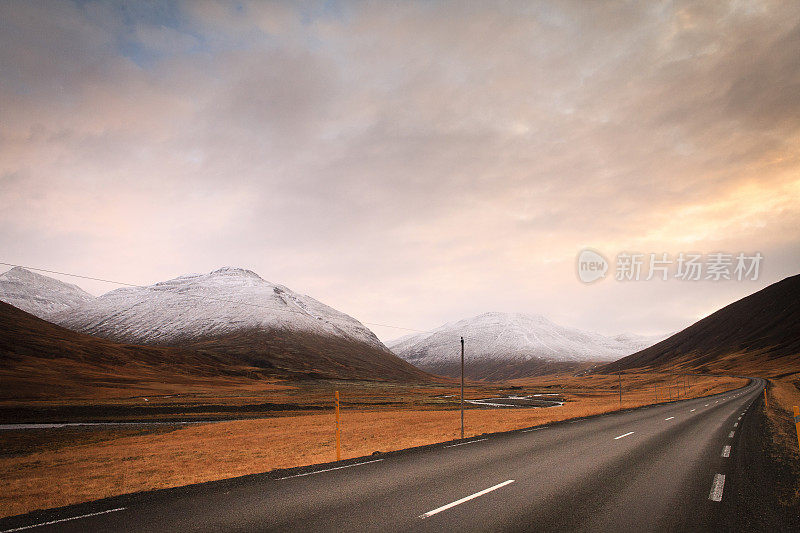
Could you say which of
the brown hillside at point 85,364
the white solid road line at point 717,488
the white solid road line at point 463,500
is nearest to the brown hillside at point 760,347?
the white solid road line at point 717,488

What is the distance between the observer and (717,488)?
34.7 feet

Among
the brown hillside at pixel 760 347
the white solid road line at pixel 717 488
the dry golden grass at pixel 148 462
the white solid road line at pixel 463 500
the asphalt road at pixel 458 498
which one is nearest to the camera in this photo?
the asphalt road at pixel 458 498

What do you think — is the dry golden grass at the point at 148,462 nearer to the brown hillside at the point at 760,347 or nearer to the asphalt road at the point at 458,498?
the asphalt road at the point at 458,498

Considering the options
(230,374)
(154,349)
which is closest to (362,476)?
(230,374)

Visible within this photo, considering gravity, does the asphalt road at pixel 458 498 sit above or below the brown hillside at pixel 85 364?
above

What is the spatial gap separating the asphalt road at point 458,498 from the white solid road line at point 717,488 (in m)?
0.03

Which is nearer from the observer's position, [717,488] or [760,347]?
[717,488]

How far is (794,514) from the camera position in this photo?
875 centimetres

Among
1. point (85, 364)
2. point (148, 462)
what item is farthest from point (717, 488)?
point (85, 364)

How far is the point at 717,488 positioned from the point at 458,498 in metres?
6.85

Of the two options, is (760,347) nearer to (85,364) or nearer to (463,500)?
(463,500)

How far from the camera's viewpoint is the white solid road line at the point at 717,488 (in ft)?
31.8

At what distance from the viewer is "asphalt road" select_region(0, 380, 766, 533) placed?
8.16 meters

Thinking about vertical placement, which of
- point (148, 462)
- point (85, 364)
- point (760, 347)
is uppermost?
point (148, 462)
